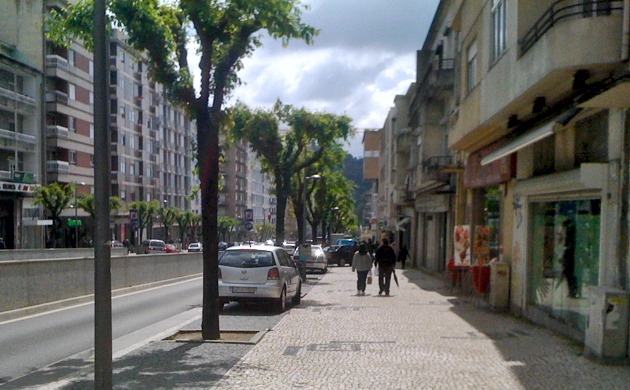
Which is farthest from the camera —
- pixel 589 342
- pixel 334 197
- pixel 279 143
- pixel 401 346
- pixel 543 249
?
pixel 334 197

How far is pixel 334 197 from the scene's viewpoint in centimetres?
6450

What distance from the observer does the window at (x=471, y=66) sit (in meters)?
17.0

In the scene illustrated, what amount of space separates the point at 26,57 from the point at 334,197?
30296 millimetres

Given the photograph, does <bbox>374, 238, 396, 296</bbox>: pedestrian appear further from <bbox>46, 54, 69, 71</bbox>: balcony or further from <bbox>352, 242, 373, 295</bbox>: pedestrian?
<bbox>46, 54, 69, 71</bbox>: balcony

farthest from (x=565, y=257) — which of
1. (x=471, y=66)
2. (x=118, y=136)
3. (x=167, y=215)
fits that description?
(x=167, y=215)

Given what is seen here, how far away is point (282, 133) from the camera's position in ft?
96.9

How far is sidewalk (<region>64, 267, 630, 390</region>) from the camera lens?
7656 mm

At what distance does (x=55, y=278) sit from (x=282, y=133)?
15.5m

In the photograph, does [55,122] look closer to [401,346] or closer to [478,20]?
[478,20]

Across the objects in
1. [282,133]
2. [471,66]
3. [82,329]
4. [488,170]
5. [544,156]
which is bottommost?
[82,329]

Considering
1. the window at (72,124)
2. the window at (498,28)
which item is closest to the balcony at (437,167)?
the window at (498,28)

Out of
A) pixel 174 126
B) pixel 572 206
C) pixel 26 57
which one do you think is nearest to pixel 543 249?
pixel 572 206

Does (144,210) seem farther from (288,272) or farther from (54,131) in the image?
(288,272)

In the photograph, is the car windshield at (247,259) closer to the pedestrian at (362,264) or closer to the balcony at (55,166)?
the pedestrian at (362,264)
